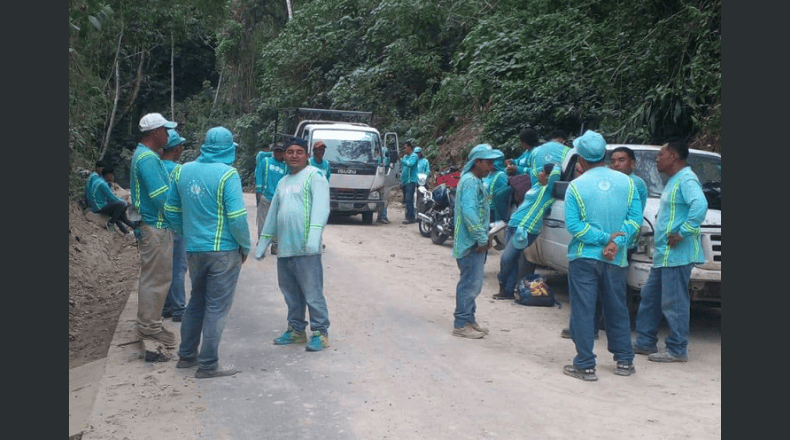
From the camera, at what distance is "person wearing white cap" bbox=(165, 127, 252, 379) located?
20.8 feet

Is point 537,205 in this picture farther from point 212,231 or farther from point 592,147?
point 212,231

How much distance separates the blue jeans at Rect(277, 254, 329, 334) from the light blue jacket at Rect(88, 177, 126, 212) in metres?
Result: 6.08

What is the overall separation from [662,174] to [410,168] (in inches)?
383

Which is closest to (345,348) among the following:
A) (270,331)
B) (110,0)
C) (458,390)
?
(270,331)

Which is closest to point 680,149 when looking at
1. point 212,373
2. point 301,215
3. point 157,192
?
point 301,215

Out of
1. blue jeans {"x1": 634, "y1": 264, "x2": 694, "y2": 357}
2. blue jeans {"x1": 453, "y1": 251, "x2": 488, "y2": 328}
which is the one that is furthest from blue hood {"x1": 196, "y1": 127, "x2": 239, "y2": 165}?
blue jeans {"x1": 634, "y1": 264, "x2": 694, "y2": 357}

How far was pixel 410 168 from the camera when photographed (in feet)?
60.3

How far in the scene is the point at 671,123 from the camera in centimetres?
1254

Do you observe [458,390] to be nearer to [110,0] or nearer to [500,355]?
[500,355]

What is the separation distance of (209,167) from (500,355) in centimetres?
307

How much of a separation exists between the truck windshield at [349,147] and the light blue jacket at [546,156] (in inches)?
320

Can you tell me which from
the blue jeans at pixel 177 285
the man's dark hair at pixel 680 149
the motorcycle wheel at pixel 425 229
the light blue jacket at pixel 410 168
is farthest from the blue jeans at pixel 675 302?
the light blue jacket at pixel 410 168

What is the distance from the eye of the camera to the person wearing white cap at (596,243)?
21.3ft

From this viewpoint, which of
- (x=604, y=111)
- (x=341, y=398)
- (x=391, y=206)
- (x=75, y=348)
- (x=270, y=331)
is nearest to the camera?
(x=341, y=398)
